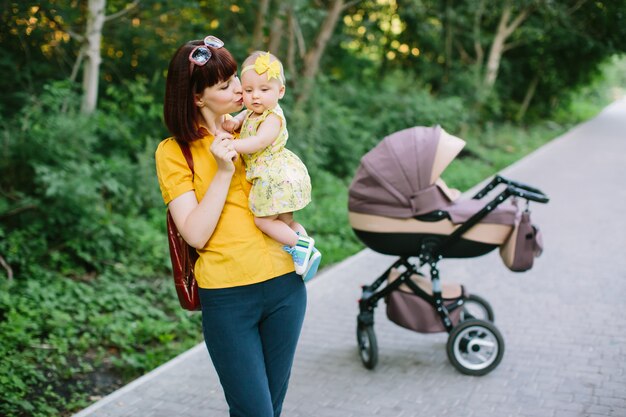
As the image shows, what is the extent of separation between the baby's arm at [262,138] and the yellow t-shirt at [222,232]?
15 cm

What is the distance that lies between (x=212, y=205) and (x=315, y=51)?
406 inches

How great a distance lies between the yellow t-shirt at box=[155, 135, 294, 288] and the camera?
2496 mm

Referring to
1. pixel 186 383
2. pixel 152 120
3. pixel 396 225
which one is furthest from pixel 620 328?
pixel 152 120

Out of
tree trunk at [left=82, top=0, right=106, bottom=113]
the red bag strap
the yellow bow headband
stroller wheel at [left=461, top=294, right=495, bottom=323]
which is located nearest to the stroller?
stroller wheel at [left=461, top=294, right=495, bottom=323]

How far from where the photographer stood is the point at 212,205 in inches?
94.8

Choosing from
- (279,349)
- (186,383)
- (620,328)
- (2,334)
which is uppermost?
(279,349)

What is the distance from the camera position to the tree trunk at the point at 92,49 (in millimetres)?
8219

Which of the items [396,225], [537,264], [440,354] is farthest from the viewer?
[537,264]

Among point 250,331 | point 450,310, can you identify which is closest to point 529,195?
point 450,310

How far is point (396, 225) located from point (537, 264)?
136 inches

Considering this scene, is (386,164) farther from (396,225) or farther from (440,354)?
(440,354)

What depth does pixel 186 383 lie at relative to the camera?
4676mm

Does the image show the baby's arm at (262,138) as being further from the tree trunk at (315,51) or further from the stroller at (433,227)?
the tree trunk at (315,51)

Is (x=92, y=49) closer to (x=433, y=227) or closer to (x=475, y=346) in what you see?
(x=433, y=227)
